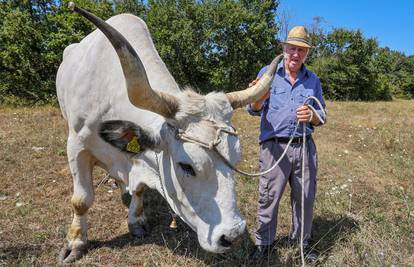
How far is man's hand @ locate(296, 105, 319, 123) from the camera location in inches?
150

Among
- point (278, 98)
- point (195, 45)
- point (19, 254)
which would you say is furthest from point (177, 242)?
point (195, 45)

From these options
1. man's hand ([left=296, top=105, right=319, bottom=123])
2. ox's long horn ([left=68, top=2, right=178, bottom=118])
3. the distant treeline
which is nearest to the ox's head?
ox's long horn ([left=68, top=2, right=178, bottom=118])

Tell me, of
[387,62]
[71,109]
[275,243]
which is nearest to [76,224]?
[71,109]

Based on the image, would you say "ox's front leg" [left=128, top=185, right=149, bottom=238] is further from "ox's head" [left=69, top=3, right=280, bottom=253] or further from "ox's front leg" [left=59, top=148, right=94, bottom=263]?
"ox's head" [left=69, top=3, right=280, bottom=253]

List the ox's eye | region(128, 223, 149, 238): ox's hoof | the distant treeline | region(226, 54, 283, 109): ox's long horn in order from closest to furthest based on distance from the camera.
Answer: the ox's eye, region(226, 54, 283, 109): ox's long horn, region(128, 223, 149, 238): ox's hoof, the distant treeline

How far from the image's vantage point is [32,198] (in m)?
5.58

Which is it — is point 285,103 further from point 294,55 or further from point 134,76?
point 134,76

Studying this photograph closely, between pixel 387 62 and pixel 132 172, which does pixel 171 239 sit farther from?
pixel 387 62

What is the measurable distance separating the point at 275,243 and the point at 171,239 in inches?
46.7

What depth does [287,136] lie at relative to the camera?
13.3 ft

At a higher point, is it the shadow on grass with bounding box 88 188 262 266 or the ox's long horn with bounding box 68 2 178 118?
the ox's long horn with bounding box 68 2 178 118

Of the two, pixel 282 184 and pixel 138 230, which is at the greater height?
pixel 282 184

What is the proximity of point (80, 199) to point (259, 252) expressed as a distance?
Answer: 6.65 ft

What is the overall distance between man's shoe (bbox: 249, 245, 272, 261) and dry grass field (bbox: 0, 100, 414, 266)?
0.24 ft
